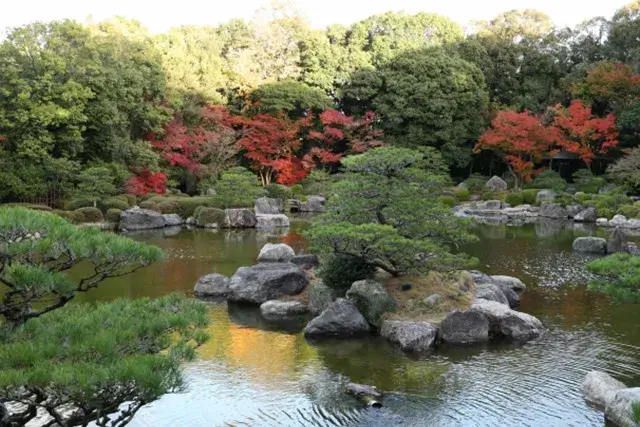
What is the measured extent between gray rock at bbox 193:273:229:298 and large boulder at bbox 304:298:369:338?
323cm

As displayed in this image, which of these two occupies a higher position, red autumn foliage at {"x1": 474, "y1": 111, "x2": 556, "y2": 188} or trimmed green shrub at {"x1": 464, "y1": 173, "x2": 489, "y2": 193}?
red autumn foliage at {"x1": 474, "y1": 111, "x2": 556, "y2": 188}

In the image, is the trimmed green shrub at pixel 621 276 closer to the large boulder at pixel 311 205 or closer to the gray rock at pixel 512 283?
the gray rock at pixel 512 283

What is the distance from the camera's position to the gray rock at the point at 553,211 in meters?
28.8

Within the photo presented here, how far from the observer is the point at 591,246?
18625 mm

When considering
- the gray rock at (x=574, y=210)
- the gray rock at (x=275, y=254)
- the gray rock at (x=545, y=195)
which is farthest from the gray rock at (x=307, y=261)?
the gray rock at (x=545, y=195)

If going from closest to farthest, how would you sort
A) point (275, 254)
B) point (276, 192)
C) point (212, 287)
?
1. point (212, 287)
2. point (275, 254)
3. point (276, 192)

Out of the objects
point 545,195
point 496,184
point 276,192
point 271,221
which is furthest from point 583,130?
point 271,221

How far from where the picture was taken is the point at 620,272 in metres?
6.04

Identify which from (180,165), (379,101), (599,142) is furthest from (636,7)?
(180,165)

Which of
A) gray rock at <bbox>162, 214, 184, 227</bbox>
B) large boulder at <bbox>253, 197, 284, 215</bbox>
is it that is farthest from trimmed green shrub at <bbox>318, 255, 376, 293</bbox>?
large boulder at <bbox>253, 197, 284, 215</bbox>

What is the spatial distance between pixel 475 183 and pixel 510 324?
2637cm

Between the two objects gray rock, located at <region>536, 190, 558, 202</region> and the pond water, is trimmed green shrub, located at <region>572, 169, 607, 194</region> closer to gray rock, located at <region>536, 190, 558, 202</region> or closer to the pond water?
gray rock, located at <region>536, 190, 558, 202</region>

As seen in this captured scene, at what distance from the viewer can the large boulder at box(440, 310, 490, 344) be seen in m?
9.89

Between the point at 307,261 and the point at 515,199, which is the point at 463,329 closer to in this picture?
the point at 307,261
